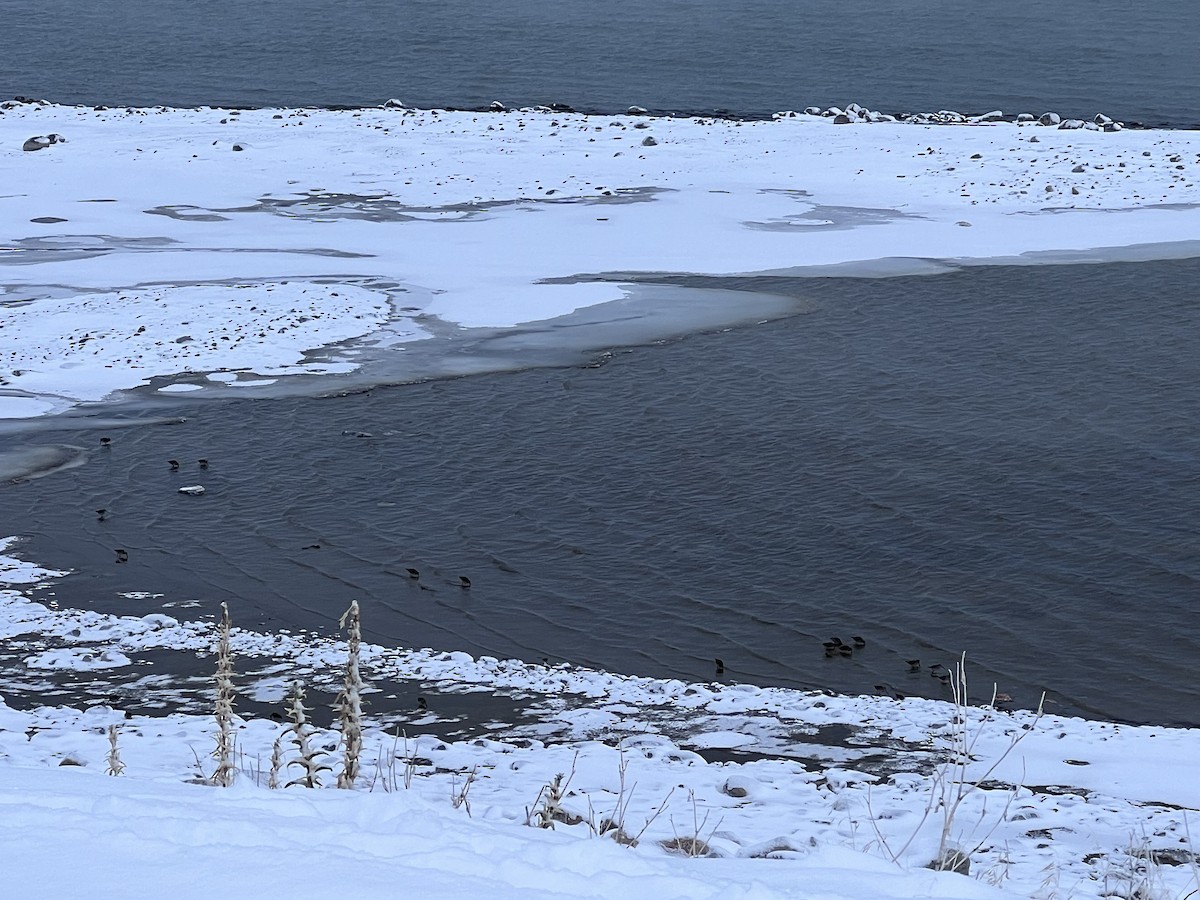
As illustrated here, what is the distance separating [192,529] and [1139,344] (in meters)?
12.9

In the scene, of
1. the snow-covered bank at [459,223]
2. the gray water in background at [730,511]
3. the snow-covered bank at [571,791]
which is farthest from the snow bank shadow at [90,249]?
the snow-covered bank at [571,791]

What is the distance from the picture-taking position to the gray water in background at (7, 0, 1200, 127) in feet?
164

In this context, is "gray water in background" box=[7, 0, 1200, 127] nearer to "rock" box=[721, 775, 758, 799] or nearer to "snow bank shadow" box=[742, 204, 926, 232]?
"snow bank shadow" box=[742, 204, 926, 232]

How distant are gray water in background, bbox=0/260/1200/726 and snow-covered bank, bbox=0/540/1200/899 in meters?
0.71

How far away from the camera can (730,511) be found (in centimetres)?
1337

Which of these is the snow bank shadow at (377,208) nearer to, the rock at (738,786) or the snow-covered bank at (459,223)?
the snow-covered bank at (459,223)

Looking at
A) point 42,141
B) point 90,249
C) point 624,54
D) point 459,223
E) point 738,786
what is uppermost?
point 624,54

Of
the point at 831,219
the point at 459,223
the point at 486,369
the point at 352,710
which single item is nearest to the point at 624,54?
the point at 459,223

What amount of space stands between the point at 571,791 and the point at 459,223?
2126 centimetres

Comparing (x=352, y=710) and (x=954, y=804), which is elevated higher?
(x=352, y=710)

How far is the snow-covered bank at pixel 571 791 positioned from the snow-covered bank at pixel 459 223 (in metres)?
7.88

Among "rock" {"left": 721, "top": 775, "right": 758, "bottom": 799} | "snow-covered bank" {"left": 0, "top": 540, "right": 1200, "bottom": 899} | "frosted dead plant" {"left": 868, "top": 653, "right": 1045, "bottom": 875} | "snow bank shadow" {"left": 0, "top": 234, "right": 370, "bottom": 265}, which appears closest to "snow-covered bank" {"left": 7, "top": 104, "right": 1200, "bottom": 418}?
"snow bank shadow" {"left": 0, "top": 234, "right": 370, "bottom": 265}

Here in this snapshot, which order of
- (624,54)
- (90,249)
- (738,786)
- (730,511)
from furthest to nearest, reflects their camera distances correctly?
(624,54) < (90,249) < (730,511) < (738,786)

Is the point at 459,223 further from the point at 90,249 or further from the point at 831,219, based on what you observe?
the point at 831,219
